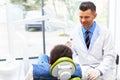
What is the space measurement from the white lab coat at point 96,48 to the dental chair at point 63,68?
0.71m

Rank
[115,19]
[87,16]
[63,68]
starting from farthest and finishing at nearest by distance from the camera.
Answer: [115,19]
[87,16]
[63,68]

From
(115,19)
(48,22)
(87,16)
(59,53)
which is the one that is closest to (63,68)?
(59,53)

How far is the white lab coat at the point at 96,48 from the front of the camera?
79.0 inches

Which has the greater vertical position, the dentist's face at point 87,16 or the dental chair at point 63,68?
the dentist's face at point 87,16

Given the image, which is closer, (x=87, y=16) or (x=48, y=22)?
(x=87, y=16)

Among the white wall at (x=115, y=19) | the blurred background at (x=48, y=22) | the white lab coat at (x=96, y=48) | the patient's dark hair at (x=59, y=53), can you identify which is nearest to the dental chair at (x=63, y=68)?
the patient's dark hair at (x=59, y=53)

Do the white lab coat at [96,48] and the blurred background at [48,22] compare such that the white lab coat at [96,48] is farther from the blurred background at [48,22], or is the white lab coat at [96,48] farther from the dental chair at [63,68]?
the blurred background at [48,22]

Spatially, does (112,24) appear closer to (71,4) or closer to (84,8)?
(71,4)

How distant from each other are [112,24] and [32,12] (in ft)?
3.73

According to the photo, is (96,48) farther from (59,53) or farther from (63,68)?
(63,68)

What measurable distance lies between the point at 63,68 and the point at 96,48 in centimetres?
84

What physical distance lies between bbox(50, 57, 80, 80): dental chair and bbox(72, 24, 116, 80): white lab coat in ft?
2.32

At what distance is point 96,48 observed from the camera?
207 cm

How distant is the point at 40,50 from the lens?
3236mm
